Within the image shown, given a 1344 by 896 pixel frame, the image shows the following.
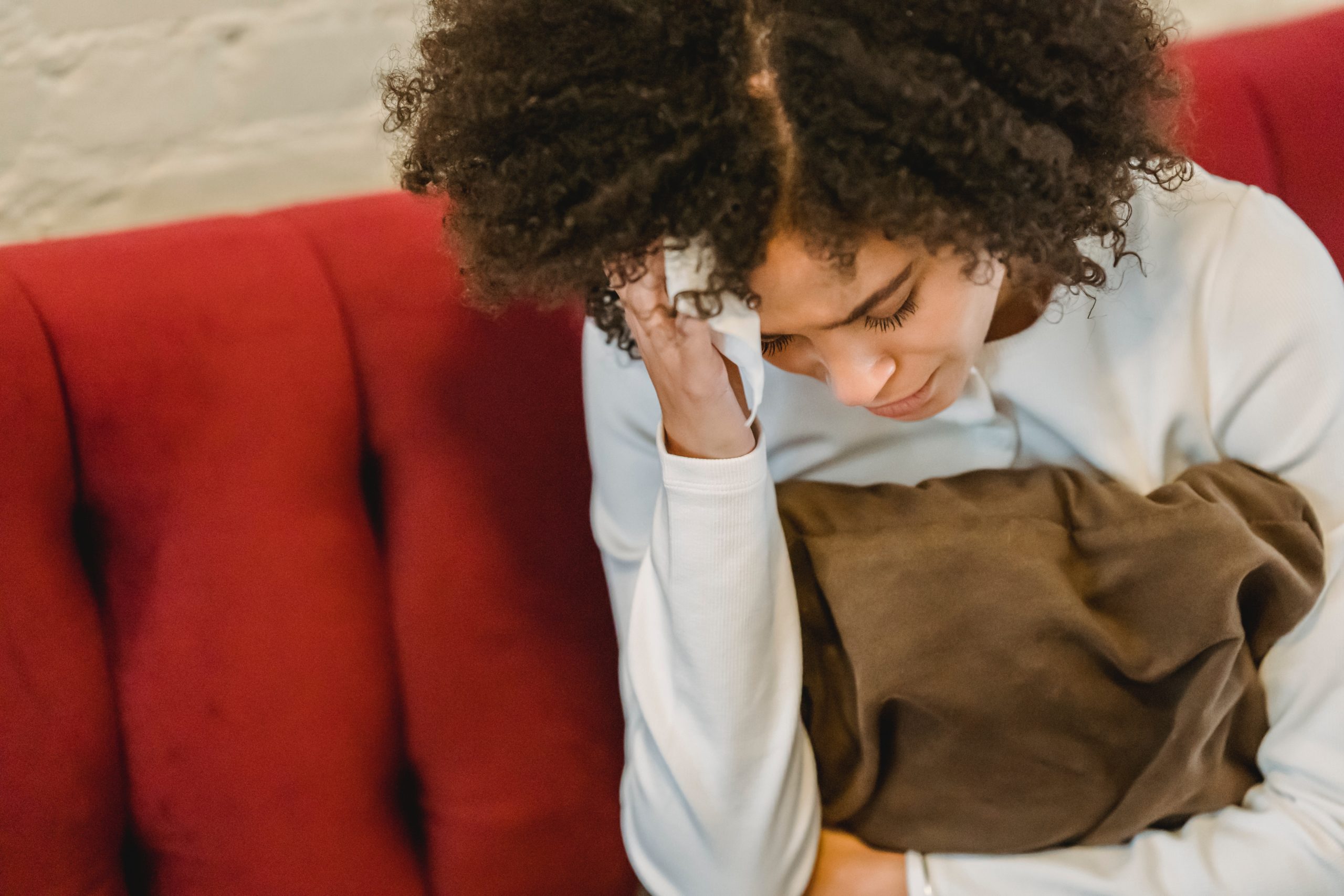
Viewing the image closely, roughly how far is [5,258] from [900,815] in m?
0.83

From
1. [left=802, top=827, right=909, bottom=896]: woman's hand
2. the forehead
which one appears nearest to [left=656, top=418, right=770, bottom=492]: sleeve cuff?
the forehead

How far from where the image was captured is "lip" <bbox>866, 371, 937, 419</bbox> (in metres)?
0.77

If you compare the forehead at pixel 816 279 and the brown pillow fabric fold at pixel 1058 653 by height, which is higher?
the forehead at pixel 816 279

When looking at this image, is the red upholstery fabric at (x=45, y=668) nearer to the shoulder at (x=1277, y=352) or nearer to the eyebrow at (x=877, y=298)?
the eyebrow at (x=877, y=298)

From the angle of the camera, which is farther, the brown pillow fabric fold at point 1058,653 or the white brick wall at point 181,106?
the white brick wall at point 181,106

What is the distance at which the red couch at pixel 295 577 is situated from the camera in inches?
31.9

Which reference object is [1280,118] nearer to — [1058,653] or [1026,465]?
[1026,465]

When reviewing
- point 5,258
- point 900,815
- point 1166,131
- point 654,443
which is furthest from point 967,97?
point 5,258

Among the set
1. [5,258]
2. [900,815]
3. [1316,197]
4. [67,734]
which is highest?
[5,258]

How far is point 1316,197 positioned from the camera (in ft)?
3.88

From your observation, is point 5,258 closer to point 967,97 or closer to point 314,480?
point 314,480

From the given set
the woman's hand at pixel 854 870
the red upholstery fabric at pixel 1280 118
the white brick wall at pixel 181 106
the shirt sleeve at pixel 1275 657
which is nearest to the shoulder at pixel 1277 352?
the shirt sleeve at pixel 1275 657

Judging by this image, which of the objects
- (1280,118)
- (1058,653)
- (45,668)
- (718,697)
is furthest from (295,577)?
(1280,118)

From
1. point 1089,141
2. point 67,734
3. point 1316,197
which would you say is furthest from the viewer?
point 1316,197
